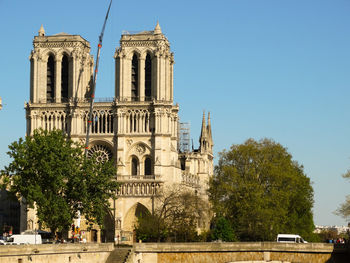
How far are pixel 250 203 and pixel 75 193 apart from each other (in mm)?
20911

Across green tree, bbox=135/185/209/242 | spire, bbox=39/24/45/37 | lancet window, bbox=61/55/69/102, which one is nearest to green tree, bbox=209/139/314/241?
green tree, bbox=135/185/209/242

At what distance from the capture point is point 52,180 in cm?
6844

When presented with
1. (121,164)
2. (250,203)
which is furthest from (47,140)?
(121,164)

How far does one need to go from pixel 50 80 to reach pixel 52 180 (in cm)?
4437

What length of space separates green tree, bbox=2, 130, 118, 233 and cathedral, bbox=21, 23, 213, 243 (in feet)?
106

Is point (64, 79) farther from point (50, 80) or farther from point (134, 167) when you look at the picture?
point (134, 167)

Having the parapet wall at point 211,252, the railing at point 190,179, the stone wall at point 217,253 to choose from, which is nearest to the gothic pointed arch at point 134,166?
the railing at point 190,179

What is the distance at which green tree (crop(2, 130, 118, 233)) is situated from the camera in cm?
6788

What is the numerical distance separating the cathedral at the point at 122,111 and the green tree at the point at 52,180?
3229 centimetres

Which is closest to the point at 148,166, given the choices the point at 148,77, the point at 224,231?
the point at 148,77

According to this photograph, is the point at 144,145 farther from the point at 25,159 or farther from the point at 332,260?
the point at 332,260

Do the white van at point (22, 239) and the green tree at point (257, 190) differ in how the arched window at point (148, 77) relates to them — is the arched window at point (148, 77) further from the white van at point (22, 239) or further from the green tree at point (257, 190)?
the white van at point (22, 239)

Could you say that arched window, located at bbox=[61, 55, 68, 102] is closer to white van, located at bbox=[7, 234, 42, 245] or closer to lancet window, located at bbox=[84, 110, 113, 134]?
lancet window, located at bbox=[84, 110, 113, 134]

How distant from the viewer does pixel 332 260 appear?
59500mm
